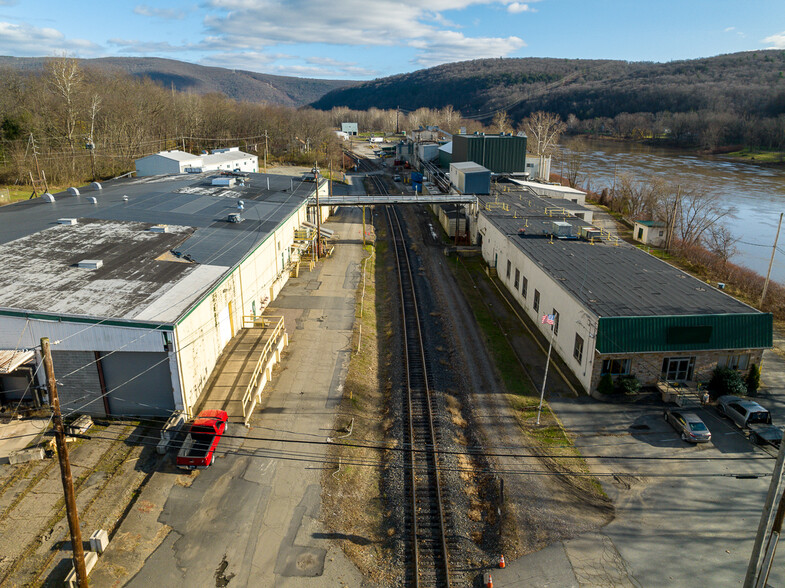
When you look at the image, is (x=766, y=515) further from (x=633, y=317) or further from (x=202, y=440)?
(x=202, y=440)

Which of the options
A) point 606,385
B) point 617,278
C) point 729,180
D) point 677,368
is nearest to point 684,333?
point 677,368

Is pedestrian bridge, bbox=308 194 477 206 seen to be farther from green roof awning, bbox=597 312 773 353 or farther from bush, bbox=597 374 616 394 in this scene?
bush, bbox=597 374 616 394

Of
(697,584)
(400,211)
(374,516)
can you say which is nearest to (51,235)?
(374,516)

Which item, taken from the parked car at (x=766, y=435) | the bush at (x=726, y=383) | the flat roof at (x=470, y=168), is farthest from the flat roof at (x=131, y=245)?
the bush at (x=726, y=383)

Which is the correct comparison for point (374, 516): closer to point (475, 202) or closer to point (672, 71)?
point (475, 202)

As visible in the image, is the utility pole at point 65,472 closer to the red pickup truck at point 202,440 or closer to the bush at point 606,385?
the red pickup truck at point 202,440

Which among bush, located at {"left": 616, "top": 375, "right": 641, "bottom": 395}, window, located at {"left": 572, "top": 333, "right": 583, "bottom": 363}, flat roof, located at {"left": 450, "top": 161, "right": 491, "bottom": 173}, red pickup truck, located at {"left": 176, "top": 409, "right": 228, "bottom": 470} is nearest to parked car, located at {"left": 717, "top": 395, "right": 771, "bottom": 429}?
bush, located at {"left": 616, "top": 375, "right": 641, "bottom": 395}

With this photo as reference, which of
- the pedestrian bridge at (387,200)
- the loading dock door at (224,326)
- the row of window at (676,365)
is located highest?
the pedestrian bridge at (387,200)
